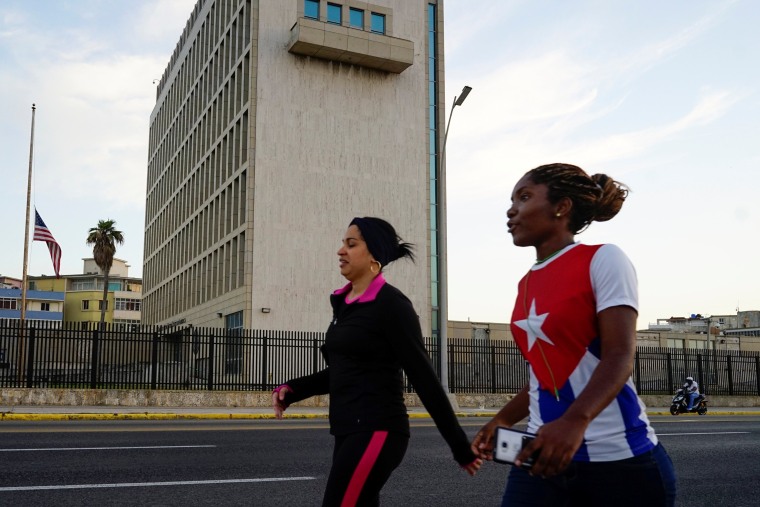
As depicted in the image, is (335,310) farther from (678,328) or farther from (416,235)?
(678,328)

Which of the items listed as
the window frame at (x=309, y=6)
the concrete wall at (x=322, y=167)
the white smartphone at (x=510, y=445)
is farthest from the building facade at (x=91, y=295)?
the white smartphone at (x=510, y=445)

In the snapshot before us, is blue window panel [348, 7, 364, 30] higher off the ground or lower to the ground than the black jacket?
higher

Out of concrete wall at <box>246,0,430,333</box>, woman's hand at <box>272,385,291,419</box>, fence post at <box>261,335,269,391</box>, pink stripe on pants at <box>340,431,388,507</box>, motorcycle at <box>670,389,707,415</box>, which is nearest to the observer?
pink stripe on pants at <box>340,431,388,507</box>

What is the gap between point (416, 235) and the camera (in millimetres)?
39781

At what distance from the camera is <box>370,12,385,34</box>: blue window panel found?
40219 millimetres

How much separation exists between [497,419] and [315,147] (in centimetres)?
3614

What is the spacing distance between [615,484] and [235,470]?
6305 mm

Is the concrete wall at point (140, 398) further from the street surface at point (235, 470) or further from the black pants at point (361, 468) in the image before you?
the black pants at point (361, 468)

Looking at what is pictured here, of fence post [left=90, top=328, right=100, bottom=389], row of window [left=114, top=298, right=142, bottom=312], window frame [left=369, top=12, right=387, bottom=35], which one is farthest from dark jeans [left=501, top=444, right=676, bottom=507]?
row of window [left=114, top=298, right=142, bottom=312]

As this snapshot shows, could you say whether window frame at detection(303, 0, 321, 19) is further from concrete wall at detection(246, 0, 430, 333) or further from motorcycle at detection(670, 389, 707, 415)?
motorcycle at detection(670, 389, 707, 415)

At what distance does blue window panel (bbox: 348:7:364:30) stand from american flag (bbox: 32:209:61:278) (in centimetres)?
1757

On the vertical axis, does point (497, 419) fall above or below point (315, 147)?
below

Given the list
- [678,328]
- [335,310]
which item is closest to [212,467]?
[335,310]

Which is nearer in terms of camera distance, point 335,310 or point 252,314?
point 335,310
